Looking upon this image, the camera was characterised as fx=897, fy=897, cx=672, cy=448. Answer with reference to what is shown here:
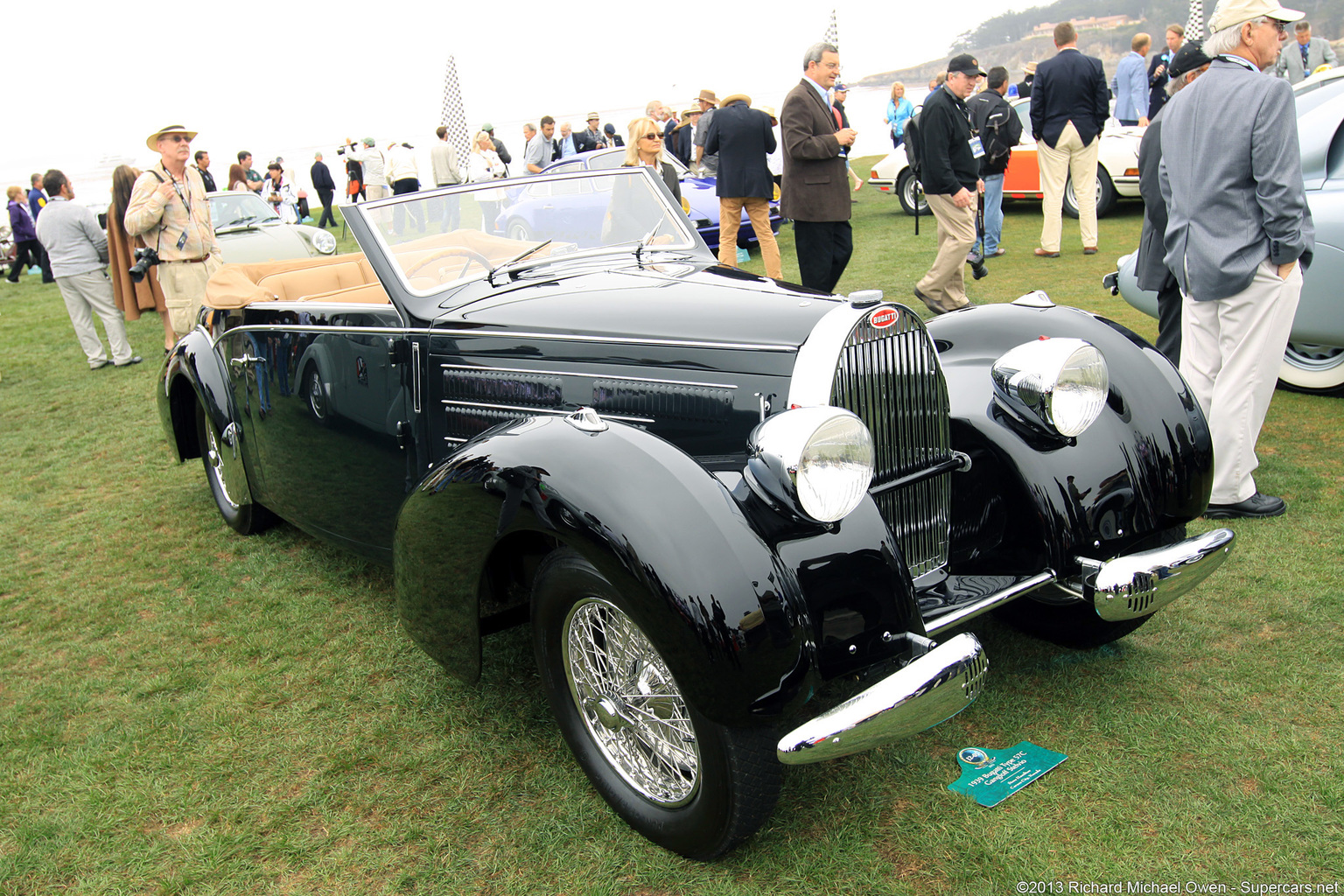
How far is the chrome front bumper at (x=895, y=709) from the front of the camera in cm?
189

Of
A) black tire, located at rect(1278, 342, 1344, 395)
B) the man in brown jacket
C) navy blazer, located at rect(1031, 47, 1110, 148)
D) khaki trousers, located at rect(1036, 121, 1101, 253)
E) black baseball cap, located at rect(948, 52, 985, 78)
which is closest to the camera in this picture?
black tire, located at rect(1278, 342, 1344, 395)

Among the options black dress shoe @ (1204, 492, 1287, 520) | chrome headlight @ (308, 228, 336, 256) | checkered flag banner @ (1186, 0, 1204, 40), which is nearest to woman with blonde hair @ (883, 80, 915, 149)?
checkered flag banner @ (1186, 0, 1204, 40)

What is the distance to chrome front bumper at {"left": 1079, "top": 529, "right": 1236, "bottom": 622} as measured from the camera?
2.38 metres

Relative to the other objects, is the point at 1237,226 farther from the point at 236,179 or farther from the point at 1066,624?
the point at 236,179

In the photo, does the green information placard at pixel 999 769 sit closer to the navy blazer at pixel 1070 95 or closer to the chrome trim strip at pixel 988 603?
the chrome trim strip at pixel 988 603

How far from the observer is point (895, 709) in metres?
1.90

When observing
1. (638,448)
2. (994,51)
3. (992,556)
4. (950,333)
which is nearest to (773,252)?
(950,333)

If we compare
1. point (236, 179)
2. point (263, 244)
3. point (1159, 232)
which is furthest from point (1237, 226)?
point (236, 179)

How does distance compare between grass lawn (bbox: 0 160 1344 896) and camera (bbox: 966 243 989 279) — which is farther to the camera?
camera (bbox: 966 243 989 279)

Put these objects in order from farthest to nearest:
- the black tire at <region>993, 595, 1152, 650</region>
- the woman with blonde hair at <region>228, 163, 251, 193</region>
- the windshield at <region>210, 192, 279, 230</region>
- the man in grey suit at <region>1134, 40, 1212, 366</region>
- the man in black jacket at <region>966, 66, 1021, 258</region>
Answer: the woman with blonde hair at <region>228, 163, 251, 193</region> < the windshield at <region>210, 192, 279, 230</region> < the man in black jacket at <region>966, 66, 1021, 258</region> < the man in grey suit at <region>1134, 40, 1212, 366</region> < the black tire at <region>993, 595, 1152, 650</region>

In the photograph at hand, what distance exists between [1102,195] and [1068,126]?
230 cm

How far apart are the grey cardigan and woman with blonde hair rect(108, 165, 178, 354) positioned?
7.50 metres

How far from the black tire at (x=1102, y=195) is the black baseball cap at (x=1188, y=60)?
6.60 metres

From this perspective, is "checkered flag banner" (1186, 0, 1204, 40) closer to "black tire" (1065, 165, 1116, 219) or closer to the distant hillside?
"black tire" (1065, 165, 1116, 219)
